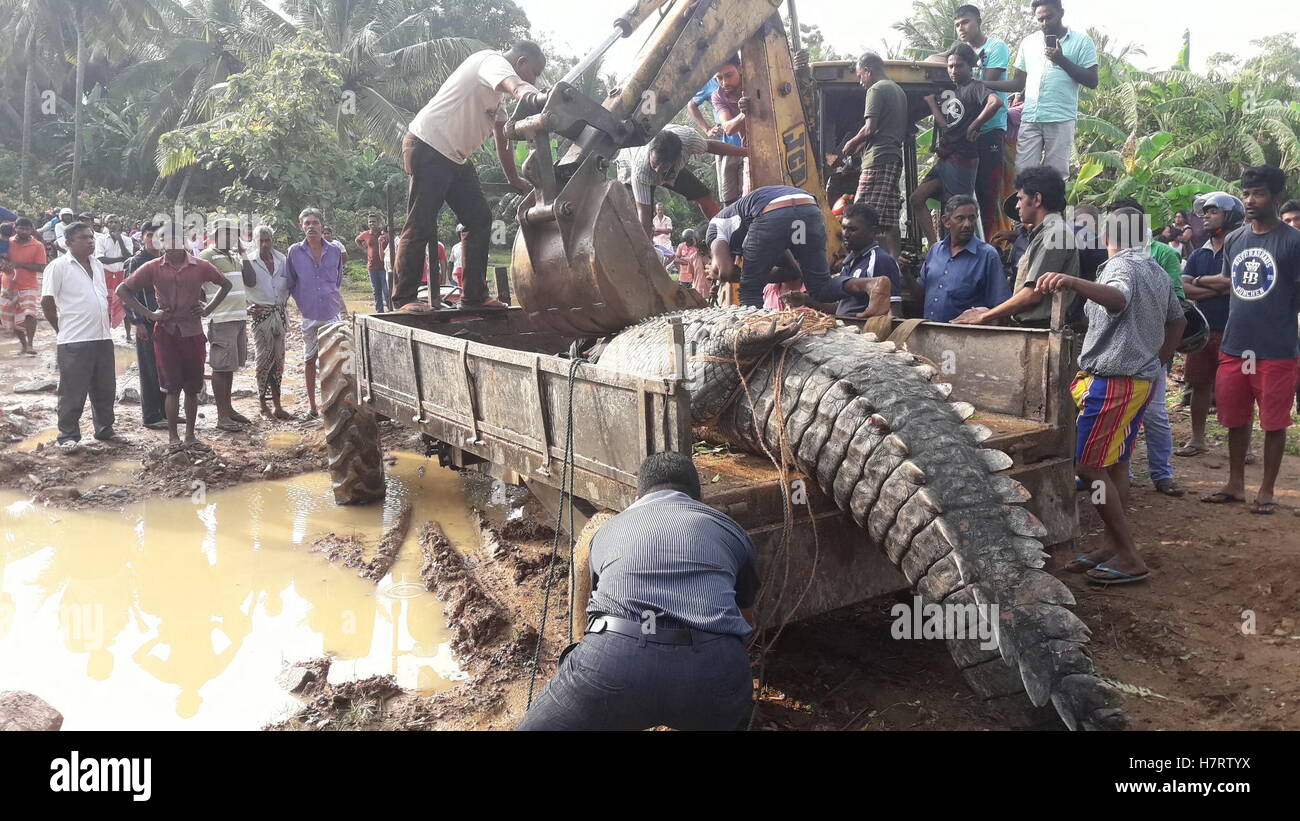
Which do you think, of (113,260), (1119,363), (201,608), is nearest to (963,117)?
(1119,363)

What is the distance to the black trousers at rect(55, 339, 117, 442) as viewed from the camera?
308 inches

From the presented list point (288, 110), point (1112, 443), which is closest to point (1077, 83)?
point (1112, 443)

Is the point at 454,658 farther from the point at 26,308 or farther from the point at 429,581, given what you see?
the point at 26,308

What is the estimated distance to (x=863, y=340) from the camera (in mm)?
3762

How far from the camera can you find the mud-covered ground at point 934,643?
11.2 ft

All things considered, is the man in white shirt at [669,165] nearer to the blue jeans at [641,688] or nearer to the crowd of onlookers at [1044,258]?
the crowd of onlookers at [1044,258]

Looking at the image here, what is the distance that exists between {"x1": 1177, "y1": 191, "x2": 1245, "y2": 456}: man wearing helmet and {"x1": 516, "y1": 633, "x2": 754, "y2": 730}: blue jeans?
17.4ft

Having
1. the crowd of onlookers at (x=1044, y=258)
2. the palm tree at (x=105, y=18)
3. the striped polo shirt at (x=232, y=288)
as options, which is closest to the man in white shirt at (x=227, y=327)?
the striped polo shirt at (x=232, y=288)

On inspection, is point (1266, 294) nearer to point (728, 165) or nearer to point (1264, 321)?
point (1264, 321)

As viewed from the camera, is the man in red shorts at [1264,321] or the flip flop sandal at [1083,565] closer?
the flip flop sandal at [1083,565]

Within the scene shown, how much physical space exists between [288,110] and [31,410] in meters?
9.84

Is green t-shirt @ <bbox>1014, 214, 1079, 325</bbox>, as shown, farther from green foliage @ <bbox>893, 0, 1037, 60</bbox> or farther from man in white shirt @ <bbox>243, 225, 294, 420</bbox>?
green foliage @ <bbox>893, 0, 1037, 60</bbox>

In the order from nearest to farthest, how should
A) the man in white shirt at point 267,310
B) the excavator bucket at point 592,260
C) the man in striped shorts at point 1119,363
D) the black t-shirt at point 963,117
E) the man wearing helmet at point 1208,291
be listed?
the man in striped shorts at point 1119,363 < the excavator bucket at point 592,260 < the man wearing helmet at point 1208,291 < the black t-shirt at point 963,117 < the man in white shirt at point 267,310

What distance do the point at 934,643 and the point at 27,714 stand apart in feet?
12.2
